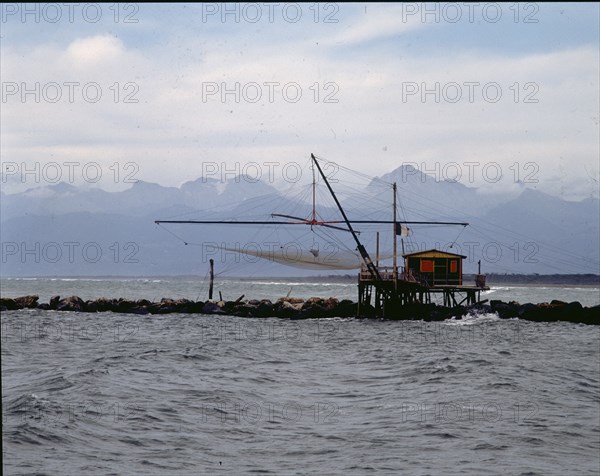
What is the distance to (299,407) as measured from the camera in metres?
21.0

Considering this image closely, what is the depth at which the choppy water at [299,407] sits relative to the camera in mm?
15711

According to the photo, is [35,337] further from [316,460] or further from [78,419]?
[316,460]

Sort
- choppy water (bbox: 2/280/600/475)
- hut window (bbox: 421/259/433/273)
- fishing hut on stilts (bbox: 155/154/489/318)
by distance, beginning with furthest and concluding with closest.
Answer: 1. hut window (bbox: 421/259/433/273)
2. fishing hut on stilts (bbox: 155/154/489/318)
3. choppy water (bbox: 2/280/600/475)

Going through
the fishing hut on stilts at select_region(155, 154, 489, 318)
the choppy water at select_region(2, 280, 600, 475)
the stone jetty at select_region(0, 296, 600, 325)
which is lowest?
the choppy water at select_region(2, 280, 600, 475)

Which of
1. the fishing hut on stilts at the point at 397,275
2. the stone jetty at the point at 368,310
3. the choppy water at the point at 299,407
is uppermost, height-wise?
the fishing hut on stilts at the point at 397,275

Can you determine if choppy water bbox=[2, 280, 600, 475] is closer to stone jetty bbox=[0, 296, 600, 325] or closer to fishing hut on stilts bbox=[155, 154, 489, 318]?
fishing hut on stilts bbox=[155, 154, 489, 318]

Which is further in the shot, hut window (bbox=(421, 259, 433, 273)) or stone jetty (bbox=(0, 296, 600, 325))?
hut window (bbox=(421, 259, 433, 273))

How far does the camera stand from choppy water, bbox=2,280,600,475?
15.7 metres

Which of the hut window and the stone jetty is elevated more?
the hut window

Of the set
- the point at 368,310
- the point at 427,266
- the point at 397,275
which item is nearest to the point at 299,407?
the point at 397,275

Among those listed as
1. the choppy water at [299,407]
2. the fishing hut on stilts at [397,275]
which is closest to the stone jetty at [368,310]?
the fishing hut on stilts at [397,275]

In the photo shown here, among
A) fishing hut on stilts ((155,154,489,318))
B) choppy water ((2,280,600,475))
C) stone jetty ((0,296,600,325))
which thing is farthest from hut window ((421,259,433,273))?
choppy water ((2,280,600,475))

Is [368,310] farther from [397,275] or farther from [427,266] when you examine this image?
[427,266]

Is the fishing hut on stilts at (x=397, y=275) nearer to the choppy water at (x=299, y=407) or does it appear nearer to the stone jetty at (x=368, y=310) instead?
the stone jetty at (x=368, y=310)
